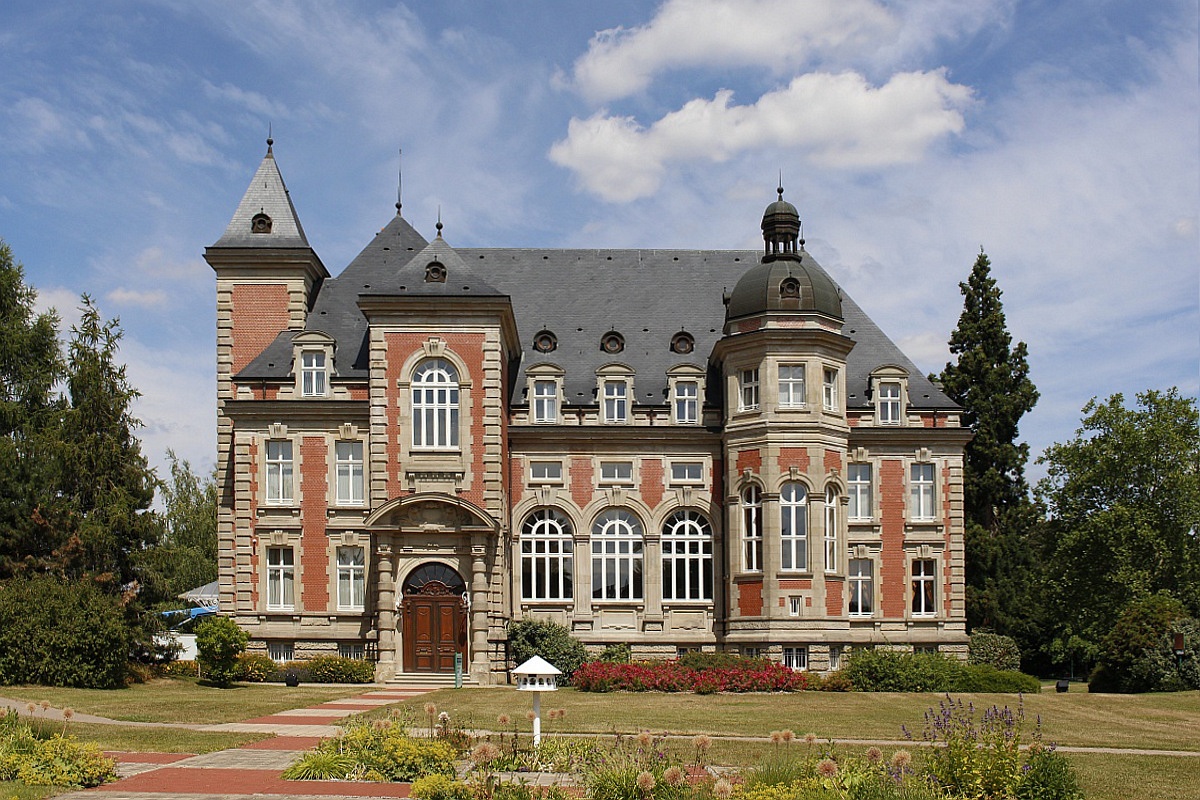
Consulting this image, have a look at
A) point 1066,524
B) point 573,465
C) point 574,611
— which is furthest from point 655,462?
point 1066,524

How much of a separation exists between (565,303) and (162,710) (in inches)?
925

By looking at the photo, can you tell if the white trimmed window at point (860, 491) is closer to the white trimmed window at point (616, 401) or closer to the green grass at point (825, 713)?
the white trimmed window at point (616, 401)

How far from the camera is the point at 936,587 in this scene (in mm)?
43062

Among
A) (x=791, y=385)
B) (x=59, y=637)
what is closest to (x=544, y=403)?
(x=791, y=385)

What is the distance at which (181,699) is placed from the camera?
30672mm

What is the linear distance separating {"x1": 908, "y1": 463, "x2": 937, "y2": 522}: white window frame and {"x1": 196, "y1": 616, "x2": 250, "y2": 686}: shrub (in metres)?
23.1

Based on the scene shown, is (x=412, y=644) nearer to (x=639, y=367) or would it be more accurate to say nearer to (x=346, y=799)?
(x=639, y=367)

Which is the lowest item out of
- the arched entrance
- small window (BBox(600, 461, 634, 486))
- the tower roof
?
the arched entrance

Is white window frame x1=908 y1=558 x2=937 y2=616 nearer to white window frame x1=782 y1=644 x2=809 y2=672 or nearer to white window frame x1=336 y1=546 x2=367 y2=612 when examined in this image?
white window frame x1=782 y1=644 x2=809 y2=672

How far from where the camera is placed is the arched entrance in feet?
128

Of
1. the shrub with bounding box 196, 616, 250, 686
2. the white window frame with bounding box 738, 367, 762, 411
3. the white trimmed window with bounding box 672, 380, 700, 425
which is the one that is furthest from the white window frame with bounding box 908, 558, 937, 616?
the shrub with bounding box 196, 616, 250, 686

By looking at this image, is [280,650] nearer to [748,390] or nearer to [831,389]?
[748,390]

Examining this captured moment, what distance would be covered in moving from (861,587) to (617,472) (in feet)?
30.7

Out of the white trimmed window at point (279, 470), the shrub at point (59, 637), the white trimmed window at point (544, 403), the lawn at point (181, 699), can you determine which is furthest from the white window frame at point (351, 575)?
the shrub at point (59, 637)
